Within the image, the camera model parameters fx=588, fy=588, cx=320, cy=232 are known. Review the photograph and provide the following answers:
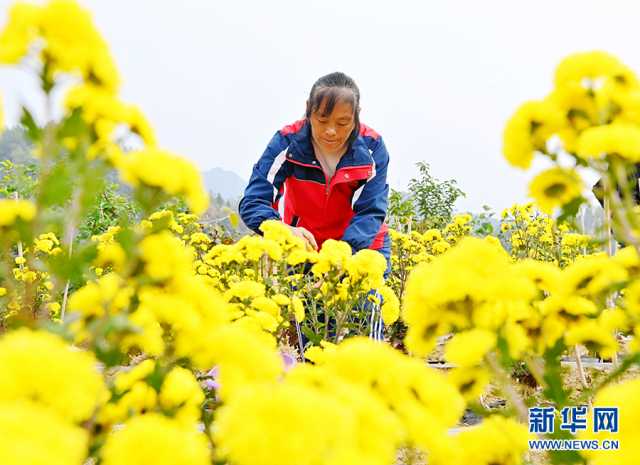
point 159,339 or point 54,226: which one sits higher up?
point 54,226

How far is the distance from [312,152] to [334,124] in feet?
1.30

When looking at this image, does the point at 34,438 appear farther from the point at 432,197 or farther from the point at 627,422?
the point at 432,197

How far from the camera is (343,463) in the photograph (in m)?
0.46

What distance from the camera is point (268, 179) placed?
148 inches

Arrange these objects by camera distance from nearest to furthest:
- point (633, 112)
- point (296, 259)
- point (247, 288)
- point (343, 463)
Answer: point (343, 463) → point (633, 112) → point (247, 288) → point (296, 259)

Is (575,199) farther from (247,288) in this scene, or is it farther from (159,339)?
(247,288)

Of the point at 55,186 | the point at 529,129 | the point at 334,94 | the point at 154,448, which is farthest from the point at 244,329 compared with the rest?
the point at 334,94

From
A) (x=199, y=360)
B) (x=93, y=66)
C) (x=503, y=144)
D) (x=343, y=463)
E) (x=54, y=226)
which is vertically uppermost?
(x=503, y=144)

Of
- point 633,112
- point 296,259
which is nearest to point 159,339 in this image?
point 633,112

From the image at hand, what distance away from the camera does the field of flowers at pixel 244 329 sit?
47 centimetres

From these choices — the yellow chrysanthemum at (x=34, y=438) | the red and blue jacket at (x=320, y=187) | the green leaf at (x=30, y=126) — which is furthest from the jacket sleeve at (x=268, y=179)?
the yellow chrysanthemum at (x=34, y=438)

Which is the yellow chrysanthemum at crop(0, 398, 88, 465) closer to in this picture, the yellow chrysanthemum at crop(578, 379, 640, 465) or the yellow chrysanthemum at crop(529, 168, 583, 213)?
the yellow chrysanthemum at crop(578, 379, 640, 465)

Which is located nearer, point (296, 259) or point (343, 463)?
point (343, 463)

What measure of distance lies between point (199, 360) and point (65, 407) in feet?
0.88
